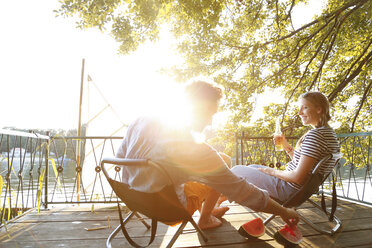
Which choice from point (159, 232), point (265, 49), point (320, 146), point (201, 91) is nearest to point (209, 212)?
point (159, 232)

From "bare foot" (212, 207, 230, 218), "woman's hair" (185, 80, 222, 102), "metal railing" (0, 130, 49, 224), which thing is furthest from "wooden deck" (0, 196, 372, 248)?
"woman's hair" (185, 80, 222, 102)

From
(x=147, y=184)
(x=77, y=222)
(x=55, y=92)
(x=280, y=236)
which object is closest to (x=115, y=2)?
(x=77, y=222)

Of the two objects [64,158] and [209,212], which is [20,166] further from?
[64,158]

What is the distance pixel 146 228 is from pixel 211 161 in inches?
64.6

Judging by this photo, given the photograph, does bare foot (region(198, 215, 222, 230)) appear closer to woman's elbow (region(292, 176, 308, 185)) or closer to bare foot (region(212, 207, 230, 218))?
bare foot (region(212, 207, 230, 218))

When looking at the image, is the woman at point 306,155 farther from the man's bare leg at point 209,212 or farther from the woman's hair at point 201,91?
the woman's hair at point 201,91

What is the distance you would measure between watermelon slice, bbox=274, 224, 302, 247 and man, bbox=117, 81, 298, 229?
1.88ft

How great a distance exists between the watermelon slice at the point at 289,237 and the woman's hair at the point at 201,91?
1.27 metres

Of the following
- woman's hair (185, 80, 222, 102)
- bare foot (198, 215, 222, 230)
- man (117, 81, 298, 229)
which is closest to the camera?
man (117, 81, 298, 229)

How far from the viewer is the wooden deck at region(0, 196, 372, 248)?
2.35m

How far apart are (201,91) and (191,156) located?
44 cm

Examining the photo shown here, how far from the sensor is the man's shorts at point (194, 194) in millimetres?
2070

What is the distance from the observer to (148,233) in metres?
2.67

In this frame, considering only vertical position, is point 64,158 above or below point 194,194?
below
